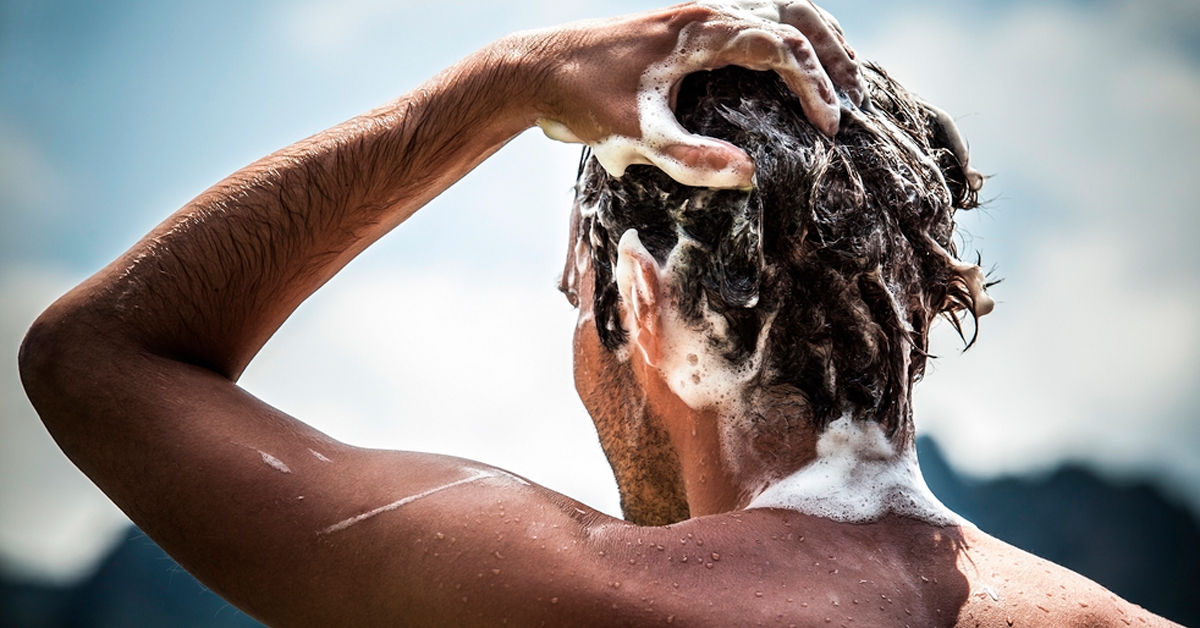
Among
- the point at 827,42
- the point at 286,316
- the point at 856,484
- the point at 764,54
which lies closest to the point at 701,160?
the point at 764,54

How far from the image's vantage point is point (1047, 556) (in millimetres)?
2910

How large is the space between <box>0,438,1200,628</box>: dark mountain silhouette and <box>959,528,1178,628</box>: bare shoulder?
2.01m

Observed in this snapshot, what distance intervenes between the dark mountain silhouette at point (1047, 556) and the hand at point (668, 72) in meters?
2.19

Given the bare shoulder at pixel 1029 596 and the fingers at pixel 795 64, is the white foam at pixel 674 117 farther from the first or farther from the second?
the bare shoulder at pixel 1029 596

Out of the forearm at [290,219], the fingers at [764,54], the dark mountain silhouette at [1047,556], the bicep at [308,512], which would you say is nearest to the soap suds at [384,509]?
the bicep at [308,512]

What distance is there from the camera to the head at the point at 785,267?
965 mm

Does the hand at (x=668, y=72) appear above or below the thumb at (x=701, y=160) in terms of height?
above

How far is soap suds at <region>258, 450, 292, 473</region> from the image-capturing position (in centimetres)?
79

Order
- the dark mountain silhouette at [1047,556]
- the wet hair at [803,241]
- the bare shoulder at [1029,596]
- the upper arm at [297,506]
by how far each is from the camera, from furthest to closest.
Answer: the dark mountain silhouette at [1047,556]
the wet hair at [803,241]
the bare shoulder at [1029,596]
the upper arm at [297,506]

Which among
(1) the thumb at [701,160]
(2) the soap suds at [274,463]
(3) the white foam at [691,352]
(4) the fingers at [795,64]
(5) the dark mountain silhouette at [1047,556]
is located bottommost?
(5) the dark mountain silhouette at [1047,556]

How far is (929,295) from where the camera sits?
3.51 ft

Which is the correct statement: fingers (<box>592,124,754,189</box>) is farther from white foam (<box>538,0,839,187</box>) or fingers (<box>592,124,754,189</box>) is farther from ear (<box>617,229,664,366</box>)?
ear (<box>617,229,664,366</box>)

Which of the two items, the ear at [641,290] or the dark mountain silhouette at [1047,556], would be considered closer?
the ear at [641,290]

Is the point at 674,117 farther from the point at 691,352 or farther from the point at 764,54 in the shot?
the point at 691,352
